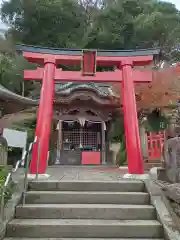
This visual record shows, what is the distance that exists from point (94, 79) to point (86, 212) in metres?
4.90

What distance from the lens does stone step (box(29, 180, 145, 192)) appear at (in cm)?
493

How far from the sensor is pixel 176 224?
3.80m

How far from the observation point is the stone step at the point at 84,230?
3.86 metres

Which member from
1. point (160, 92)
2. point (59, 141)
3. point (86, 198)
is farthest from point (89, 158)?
point (86, 198)

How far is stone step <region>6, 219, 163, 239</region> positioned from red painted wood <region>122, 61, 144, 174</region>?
2.56 meters

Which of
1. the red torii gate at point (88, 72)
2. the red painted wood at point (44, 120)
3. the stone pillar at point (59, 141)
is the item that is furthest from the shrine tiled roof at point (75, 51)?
the stone pillar at point (59, 141)

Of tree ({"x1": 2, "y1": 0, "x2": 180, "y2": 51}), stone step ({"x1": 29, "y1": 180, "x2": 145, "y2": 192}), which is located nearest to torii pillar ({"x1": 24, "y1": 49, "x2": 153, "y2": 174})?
stone step ({"x1": 29, "y1": 180, "x2": 145, "y2": 192})

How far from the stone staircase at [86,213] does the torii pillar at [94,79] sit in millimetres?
1720

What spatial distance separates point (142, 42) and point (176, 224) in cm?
2307

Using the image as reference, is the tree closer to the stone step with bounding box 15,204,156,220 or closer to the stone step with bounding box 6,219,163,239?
the stone step with bounding box 15,204,156,220

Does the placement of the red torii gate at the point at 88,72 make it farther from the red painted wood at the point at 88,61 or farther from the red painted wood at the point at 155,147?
the red painted wood at the point at 155,147

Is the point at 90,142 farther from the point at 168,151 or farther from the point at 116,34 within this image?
the point at 116,34

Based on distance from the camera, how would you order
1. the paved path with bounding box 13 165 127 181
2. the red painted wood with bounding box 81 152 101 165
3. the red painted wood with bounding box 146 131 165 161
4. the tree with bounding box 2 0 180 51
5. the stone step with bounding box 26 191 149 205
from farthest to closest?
the tree with bounding box 2 0 180 51
the red painted wood with bounding box 81 152 101 165
the red painted wood with bounding box 146 131 165 161
the paved path with bounding box 13 165 127 181
the stone step with bounding box 26 191 149 205

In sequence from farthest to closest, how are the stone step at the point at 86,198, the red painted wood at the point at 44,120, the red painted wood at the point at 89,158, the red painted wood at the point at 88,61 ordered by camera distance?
the red painted wood at the point at 89,158
the red painted wood at the point at 88,61
the red painted wood at the point at 44,120
the stone step at the point at 86,198
